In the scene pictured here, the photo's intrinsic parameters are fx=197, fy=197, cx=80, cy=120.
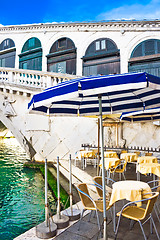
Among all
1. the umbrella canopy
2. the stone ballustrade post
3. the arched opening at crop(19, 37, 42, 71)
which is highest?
the arched opening at crop(19, 37, 42, 71)

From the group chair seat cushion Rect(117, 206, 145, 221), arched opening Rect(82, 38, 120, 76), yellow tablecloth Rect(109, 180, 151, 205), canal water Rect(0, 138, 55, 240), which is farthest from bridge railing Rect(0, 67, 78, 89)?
chair seat cushion Rect(117, 206, 145, 221)

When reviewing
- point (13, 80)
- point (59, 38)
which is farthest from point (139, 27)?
point (13, 80)

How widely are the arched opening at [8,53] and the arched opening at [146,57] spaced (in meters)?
10.9

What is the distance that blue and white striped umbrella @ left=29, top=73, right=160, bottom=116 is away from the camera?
2320mm

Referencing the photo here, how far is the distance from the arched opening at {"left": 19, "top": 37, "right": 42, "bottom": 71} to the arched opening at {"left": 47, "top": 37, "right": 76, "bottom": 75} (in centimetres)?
102

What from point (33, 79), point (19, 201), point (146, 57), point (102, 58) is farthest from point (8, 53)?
point (19, 201)

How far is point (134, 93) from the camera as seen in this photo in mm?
3135

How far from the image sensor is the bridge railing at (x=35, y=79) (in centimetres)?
1091

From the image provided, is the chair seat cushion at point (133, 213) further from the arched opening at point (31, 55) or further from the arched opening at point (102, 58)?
the arched opening at point (31, 55)

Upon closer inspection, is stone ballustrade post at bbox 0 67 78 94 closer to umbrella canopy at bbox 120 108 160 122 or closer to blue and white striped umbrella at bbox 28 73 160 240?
umbrella canopy at bbox 120 108 160 122

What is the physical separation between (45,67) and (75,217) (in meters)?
14.0

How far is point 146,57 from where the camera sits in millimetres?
12562

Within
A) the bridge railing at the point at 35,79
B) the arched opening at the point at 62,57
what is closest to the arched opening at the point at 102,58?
the arched opening at the point at 62,57

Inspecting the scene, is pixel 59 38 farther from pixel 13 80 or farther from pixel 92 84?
pixel 92 84
